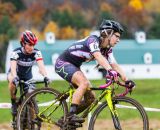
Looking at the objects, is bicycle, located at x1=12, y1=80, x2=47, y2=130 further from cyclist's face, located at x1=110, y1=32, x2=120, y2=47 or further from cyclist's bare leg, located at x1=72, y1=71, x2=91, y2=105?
cyclist's face, located at x1=110, y1=32, x2=120, y2=47

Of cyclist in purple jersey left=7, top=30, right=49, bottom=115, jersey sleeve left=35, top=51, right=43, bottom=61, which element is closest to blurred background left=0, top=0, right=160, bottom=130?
cyclist in purple jersey left=7, top=30, right=49, bottom=115

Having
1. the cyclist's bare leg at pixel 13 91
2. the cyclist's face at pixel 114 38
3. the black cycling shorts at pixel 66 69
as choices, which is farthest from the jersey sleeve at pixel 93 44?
the cyclist's bare leg at pixel 13 91

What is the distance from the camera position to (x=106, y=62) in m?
8.21

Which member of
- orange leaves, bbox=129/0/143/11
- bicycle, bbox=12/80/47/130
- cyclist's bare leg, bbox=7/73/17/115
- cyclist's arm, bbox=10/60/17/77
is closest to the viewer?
bicycle, bbox=12/80/47/130

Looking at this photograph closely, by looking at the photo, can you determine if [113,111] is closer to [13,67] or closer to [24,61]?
[13,67]

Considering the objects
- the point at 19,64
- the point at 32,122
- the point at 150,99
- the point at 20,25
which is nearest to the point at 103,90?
the point at 32,122

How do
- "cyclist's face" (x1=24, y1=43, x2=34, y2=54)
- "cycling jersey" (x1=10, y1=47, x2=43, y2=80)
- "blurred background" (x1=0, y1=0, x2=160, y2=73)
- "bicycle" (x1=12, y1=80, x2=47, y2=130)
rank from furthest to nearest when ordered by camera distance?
"blurred background" (x1=0, y1=0, x2=160, y2=73)
"cycling jersey" (x1=10, y1=47, x2=43, y2=80)
"cyclist's face" (x1=24, y1=43, x2=34, y2=54)
"bicycle" (x1=12, y1=80, x2=47, y2=130)

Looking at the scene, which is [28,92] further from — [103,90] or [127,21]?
[127,21]

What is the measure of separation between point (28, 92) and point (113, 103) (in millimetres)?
1854

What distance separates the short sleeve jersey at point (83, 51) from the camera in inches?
327

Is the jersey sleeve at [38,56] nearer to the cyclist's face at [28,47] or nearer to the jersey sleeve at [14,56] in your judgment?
the cyclist's face at [28,47]

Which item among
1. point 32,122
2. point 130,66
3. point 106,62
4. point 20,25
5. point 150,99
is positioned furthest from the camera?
point 20,25

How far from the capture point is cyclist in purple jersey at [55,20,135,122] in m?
8.27

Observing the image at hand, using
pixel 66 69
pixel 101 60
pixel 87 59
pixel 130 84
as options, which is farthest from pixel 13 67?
pixel 130 84
